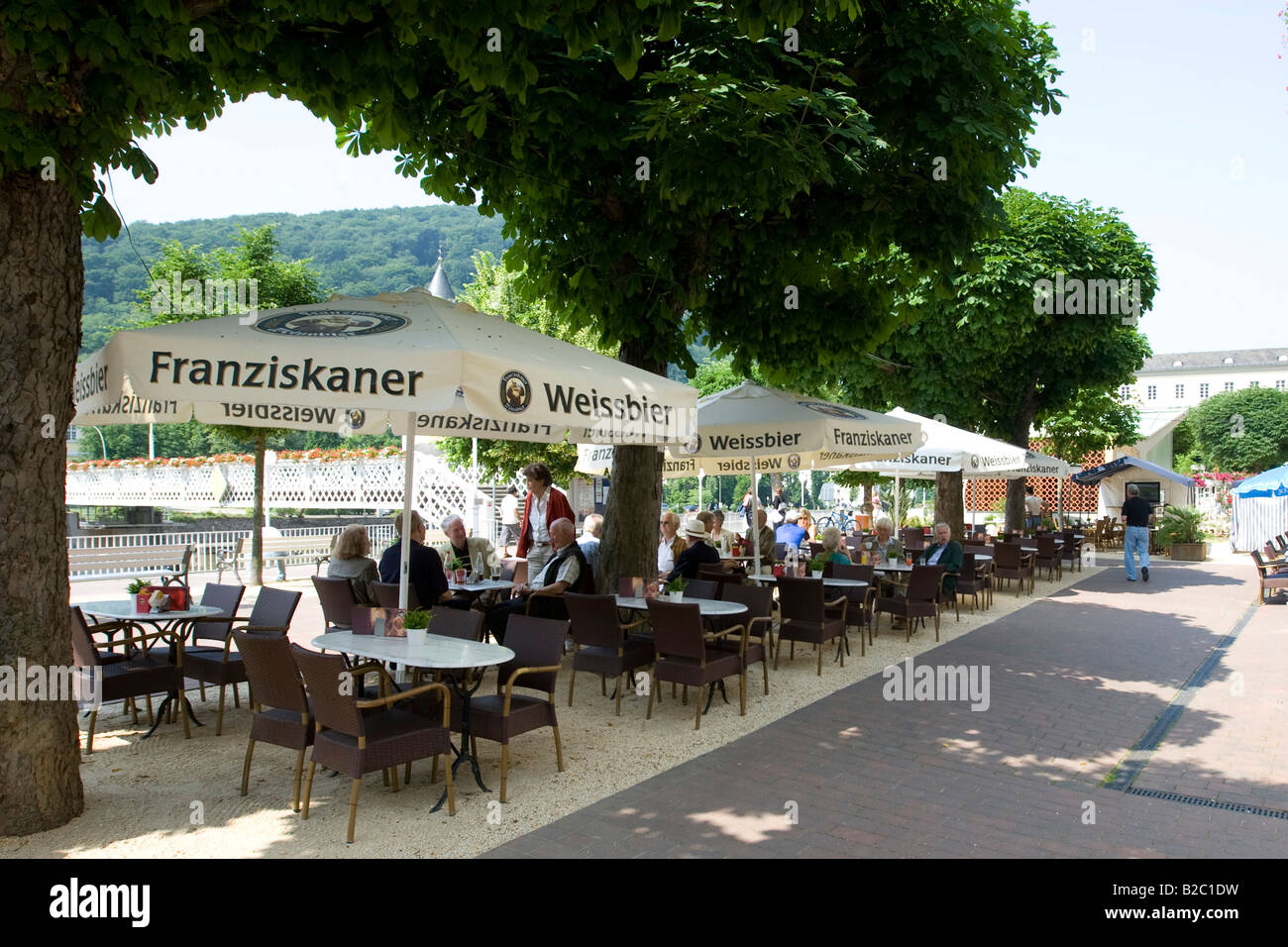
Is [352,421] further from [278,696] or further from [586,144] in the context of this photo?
[278,696]

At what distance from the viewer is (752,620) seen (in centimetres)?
719

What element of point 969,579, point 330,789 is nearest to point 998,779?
point 330,789

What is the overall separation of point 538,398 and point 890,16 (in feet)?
18.0

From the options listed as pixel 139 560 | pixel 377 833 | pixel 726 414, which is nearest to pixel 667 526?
pixel 726 414

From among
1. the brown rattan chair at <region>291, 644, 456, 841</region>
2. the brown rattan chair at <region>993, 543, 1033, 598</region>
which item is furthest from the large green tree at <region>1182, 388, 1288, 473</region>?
the brown rattan chair at <region>291, 644, 456, 841</region>

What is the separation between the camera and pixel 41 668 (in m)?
4.32

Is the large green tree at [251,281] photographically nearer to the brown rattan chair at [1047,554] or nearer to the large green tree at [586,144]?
the large green tree at [586,144]

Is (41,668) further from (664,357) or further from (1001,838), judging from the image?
(664,357)

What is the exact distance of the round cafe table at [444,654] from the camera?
4.95 m

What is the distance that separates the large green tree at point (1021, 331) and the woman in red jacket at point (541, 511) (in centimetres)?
868

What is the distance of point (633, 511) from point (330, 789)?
4.65m

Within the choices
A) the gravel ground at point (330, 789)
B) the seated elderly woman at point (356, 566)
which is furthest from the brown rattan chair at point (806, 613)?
the seated elderly woman at point (356, 566)

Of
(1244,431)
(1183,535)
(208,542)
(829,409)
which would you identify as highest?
(1244,431)

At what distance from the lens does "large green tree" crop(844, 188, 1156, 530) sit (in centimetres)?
1652
